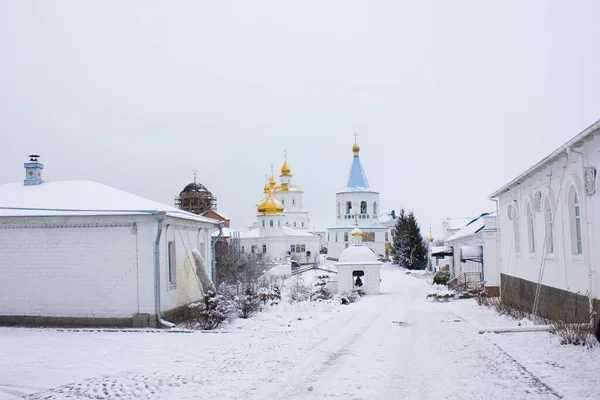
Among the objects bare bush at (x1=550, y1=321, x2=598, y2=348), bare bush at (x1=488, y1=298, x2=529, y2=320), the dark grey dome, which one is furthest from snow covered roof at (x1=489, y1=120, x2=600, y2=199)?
the dark grey dome

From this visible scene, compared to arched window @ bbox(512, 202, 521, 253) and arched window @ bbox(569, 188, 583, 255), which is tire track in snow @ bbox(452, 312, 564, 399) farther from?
arched window @ bbox(512, 202, 521, 253)

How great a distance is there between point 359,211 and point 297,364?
227ft

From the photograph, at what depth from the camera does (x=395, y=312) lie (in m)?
21.5

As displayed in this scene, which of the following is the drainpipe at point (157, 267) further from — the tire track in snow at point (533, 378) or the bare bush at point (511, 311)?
the bare bush at point (511, 311)

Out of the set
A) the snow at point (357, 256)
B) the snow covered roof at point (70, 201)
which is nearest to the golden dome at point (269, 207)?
the snow at point (357, 256)

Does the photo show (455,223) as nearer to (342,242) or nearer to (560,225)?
(342,242)

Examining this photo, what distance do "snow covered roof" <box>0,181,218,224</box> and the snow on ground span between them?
3.10 metres

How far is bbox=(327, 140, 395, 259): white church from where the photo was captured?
258 feet

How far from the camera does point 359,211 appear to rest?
3105 inches

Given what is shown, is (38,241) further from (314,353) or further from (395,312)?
(395,312)

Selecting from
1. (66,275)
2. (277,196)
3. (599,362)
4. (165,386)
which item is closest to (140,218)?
(66,275)

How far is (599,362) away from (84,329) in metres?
11.6

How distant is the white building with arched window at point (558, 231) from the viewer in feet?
37.3

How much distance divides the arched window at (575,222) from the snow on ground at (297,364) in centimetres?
198
